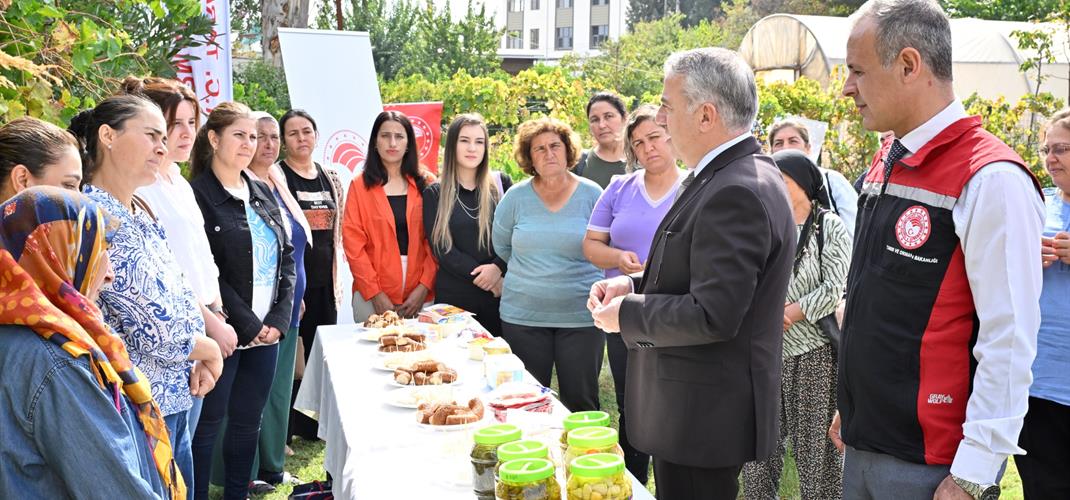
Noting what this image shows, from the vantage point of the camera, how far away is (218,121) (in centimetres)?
375

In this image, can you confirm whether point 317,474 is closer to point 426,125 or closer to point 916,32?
point 426,125

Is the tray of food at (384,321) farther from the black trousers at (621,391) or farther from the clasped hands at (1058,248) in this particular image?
the clasped hands at (1058,248)

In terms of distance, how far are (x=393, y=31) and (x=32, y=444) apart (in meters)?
26.9

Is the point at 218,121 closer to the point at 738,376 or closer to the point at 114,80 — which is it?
the point at 114,80

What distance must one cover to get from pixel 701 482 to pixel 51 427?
146cm

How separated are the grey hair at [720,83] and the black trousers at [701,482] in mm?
863

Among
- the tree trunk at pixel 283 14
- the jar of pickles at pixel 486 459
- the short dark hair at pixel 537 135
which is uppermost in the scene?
the tree trunk at pixel 283 14

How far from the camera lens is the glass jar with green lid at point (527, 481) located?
5.37ft

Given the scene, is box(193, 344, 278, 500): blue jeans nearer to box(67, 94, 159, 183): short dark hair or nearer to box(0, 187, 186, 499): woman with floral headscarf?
box(67, 94, 159, 183): short dark hair

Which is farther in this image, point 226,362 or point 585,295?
point 585,295

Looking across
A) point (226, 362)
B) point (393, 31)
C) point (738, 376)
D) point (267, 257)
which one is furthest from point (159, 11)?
point (393, 31)

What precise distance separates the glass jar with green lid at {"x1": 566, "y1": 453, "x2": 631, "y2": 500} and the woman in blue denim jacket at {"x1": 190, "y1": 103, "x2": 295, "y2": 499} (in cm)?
231

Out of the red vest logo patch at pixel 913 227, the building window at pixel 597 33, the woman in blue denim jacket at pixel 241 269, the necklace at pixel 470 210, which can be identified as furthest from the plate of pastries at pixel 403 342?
the building window at pixel 597 33

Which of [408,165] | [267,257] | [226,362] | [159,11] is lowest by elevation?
[226,362]
